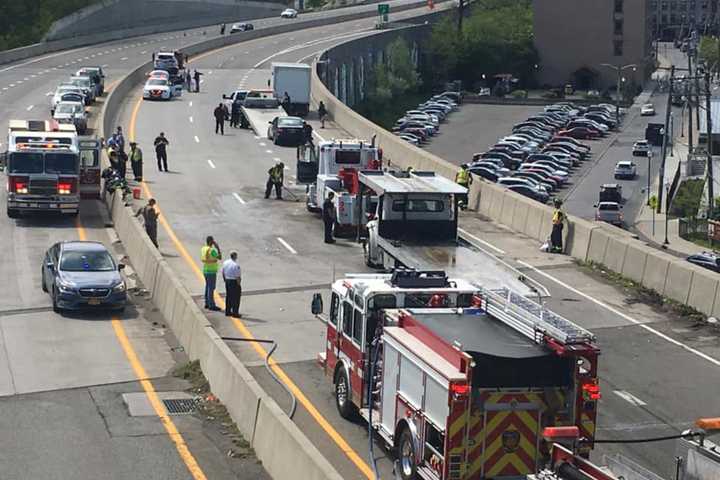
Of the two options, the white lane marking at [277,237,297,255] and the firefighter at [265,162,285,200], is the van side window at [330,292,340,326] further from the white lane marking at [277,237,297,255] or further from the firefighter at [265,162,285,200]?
the firefighter at [265,162,285,200]

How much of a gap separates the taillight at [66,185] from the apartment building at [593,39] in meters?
115

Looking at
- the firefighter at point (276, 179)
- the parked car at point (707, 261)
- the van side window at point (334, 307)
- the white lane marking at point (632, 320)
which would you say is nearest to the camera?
the van side window at point (334, 307)

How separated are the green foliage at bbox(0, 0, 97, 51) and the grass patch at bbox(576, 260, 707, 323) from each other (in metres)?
120

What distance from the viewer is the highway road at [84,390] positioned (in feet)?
66.8

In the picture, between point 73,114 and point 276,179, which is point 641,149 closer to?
point 73,114

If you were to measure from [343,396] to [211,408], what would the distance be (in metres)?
2.48

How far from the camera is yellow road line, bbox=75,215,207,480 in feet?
66.6

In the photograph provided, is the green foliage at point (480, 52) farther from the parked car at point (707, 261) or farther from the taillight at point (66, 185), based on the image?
the taillight at point (66, 185)

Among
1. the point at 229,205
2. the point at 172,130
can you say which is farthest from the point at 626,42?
the point at 229,205

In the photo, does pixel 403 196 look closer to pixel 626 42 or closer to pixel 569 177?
pixel 569 177

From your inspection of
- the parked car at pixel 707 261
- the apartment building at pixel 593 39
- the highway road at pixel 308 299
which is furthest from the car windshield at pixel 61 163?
the apartment building at pixel 593 39

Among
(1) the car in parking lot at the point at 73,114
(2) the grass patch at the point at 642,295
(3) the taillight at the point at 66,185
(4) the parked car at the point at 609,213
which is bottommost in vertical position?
(4) the parked car at the point at 609,213

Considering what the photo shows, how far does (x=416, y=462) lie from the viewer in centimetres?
1816

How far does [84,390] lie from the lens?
24578 mm
